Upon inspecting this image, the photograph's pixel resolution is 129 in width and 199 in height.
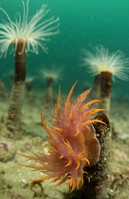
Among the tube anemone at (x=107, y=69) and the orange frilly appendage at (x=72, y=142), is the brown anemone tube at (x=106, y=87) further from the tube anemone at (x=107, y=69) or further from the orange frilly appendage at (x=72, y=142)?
the orange frilly appendage at (x=72, y=142)

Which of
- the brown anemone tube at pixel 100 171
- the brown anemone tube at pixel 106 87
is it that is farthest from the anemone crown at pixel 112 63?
the brown anemone tube at pixel 100 171

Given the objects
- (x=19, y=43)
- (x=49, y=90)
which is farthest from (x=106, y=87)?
(x=49, y=90)

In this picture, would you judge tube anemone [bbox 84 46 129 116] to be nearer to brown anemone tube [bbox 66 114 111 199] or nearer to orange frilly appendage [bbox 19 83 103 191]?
brown anemone tube [bbox 66 114 111 199]

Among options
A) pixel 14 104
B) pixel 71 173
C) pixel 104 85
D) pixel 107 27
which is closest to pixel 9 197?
pixel 71 173

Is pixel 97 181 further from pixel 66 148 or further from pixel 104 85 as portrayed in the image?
pixel 104 85

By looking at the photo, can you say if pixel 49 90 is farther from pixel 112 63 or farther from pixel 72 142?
pixel 72 142

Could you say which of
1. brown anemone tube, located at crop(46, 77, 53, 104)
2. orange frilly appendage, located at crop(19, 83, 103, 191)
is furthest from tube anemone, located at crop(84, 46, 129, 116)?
brown anemone tube, located at crop(46, 77, 53, 104)
